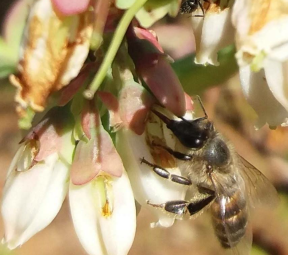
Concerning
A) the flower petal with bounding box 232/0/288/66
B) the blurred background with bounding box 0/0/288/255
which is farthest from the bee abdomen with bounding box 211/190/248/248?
the blurred background with bounding box 0/0/288/255

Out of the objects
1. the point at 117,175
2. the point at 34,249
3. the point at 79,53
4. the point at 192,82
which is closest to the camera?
the point at 79,53

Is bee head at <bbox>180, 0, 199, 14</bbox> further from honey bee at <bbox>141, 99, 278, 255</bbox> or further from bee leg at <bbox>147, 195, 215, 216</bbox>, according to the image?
bee leg at <bbox>147, 195, 215, 216</bbox>

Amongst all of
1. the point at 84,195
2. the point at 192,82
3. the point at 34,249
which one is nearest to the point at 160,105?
the point at 84,195

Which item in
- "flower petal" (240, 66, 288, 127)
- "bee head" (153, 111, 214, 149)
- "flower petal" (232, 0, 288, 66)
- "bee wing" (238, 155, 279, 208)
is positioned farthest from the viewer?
"bee wing" (238, 155, 279, 208)

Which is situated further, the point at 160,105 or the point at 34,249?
the point at 34,249

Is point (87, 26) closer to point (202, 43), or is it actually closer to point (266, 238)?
point (202, 43)

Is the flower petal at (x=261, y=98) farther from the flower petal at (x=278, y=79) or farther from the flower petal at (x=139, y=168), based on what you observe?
the flower petal at (x=139, y=168)

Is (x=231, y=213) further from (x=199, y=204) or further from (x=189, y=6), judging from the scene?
(x=189, y=6)

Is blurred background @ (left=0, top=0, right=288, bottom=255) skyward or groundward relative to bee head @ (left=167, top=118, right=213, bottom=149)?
groundward
